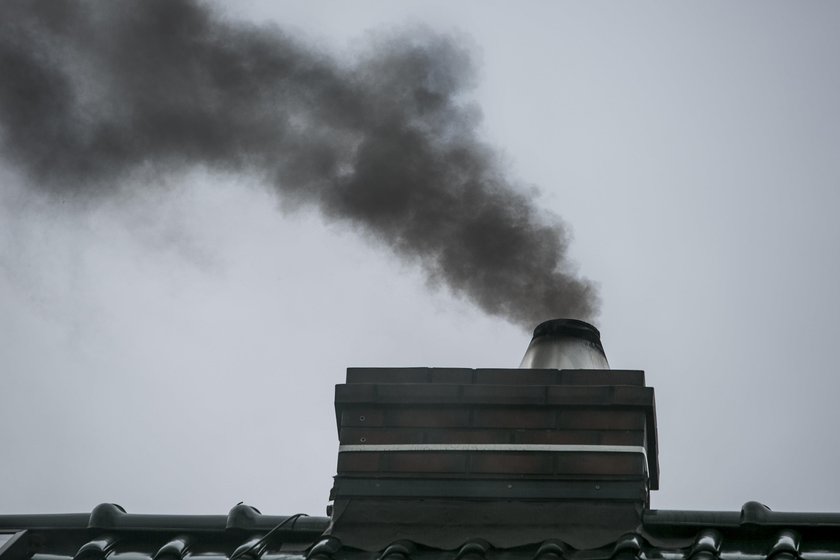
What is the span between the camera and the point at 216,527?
5.60 metres

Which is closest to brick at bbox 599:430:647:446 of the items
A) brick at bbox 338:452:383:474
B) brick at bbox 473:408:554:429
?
brick at bbox 473:408:554:429

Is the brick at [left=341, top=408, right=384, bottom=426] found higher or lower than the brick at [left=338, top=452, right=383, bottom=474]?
higher

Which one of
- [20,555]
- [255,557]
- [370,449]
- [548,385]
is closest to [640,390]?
[548,385]

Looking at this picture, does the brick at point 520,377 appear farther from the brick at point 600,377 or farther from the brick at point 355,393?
the brick at point 355,393

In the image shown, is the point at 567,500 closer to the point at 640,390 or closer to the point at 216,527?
the point at 640,390

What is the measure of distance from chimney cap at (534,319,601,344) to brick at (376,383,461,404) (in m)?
0.98

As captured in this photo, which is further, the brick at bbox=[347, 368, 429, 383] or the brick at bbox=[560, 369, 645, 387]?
the brick at bbox=[347, 368, 429, 383]

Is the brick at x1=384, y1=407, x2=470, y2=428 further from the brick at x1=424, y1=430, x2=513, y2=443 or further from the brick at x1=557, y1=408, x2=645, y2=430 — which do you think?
the brick at x1=557, y1=408, x2=645, y2=430

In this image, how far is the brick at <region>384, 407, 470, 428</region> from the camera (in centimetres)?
563

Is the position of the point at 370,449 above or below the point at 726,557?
above

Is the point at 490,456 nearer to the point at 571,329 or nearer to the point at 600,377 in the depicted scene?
the point at 600,377

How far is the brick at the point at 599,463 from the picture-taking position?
17.8 ft

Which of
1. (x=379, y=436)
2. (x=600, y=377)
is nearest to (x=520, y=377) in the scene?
(x=600, y=377)

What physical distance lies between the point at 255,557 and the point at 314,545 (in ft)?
0.75
